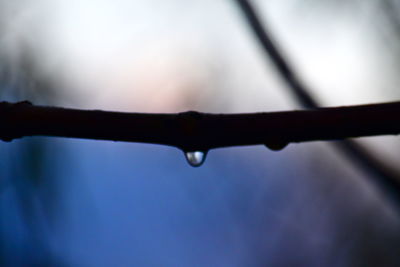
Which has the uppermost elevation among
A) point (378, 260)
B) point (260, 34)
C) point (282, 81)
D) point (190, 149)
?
point (260, 34)

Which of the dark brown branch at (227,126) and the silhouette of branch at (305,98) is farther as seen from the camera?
the silhouette of branch at (305,98)

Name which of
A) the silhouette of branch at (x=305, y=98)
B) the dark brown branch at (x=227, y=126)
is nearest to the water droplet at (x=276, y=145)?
the dark brown branch at (x=227, y=126)

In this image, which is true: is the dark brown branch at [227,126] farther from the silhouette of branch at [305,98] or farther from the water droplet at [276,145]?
the silhouette of branch at [305,98]

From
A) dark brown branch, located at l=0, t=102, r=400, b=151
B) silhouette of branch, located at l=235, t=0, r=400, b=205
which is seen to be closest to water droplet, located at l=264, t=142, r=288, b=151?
dark brown branch, located at l=0, t=102, r=400, b=151

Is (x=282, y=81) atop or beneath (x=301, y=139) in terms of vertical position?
atop

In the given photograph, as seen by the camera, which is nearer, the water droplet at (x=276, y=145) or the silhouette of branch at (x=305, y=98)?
the water droplet at (x=276, y=145)

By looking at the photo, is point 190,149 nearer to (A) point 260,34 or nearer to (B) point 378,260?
(A) point 260,34

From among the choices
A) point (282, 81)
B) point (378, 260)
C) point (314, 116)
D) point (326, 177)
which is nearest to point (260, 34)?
point (282, 81)

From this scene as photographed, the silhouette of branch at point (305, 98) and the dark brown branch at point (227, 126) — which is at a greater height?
the silhouette of branch at point (305, 98)
